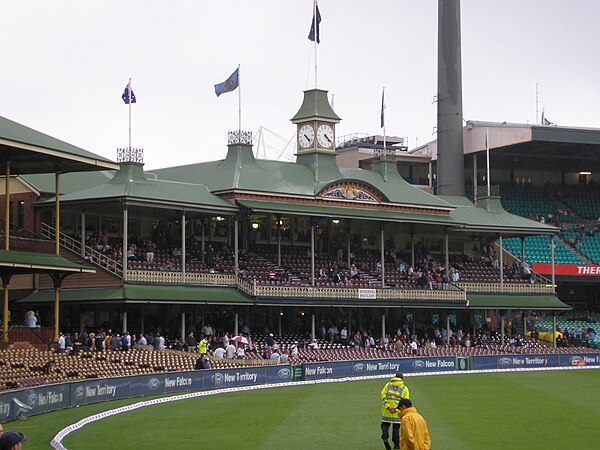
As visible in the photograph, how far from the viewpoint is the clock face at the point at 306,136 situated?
6575 cm

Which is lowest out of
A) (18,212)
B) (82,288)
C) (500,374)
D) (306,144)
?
(500,374)

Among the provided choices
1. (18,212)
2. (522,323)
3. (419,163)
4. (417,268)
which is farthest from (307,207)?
(419,163)

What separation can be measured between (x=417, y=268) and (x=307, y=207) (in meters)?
9.92

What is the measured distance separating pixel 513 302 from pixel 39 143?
33917 mm

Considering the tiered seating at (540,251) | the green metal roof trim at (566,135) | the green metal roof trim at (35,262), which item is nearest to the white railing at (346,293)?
the green metal roof trim at (35,262)

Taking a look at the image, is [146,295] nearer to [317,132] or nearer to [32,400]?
[317,132]

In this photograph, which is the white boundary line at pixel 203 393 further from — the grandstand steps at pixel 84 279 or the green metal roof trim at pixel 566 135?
the green metal roof trim at pixel 566 135

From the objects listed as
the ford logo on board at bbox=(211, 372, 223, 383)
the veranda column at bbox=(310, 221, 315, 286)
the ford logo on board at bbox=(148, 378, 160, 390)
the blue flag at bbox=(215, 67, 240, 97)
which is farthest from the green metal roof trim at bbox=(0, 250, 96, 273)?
the blue flag at bbox=(215, 67, 240, 97)

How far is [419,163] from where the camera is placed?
88.7m

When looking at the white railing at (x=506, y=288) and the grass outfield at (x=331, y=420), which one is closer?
the grass outfield at (x=331, y=420)

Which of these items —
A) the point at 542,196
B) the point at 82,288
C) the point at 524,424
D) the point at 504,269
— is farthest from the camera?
the point at 542,196

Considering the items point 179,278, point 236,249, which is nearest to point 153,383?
point 179,278

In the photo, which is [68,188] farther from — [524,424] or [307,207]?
[524,424]

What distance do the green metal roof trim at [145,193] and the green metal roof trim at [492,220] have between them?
17.6 meters
